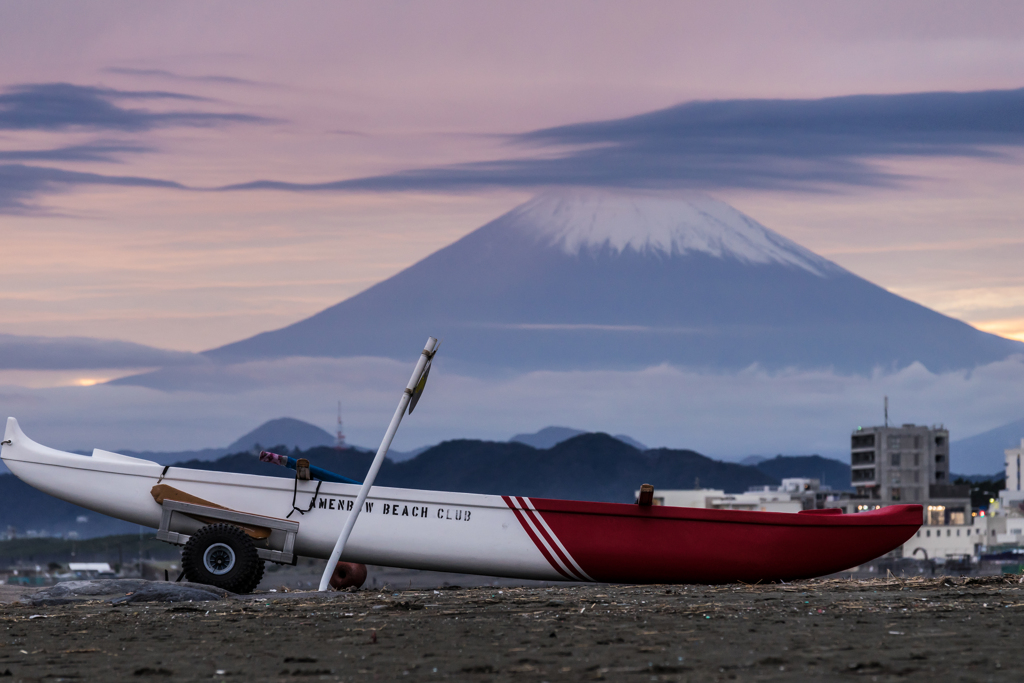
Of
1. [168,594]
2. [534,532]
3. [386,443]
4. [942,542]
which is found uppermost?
[942,542]

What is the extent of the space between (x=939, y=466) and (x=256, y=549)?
507 ft

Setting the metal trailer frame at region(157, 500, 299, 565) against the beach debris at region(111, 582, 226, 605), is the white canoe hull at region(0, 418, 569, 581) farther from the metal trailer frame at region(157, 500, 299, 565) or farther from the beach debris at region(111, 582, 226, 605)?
the beach debris at region(111, 582, 226, 605)

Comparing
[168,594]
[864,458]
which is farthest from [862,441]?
[168,594]

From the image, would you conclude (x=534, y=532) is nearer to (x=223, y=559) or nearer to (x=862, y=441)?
(x=223, y=559)

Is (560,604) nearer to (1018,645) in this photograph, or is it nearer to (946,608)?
(946,608)

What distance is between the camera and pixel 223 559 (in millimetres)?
14625

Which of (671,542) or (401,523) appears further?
(401,523)

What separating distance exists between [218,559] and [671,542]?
Answer: 5233mm

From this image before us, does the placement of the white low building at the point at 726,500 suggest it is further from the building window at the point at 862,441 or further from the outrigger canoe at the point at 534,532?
the outrigger canoe at the point at 534,532

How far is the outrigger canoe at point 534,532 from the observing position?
1563 cm

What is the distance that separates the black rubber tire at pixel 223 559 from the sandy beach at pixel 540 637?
1458 millimetres

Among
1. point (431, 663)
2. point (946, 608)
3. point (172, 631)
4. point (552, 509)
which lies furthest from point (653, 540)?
point (431, 663)

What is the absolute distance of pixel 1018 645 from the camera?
8.23m

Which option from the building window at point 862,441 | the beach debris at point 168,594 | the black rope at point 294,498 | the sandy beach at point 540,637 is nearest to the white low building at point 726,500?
the building window at point 862,441
